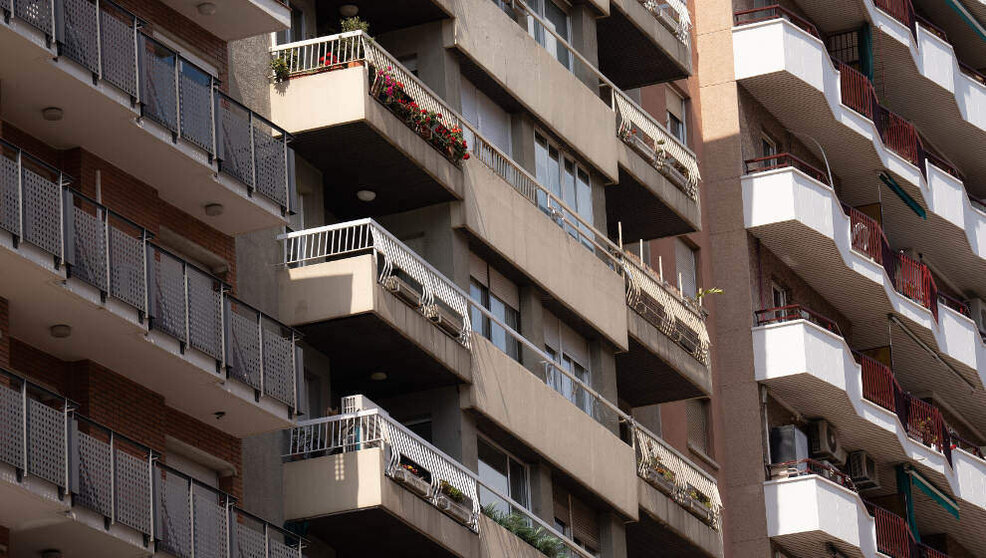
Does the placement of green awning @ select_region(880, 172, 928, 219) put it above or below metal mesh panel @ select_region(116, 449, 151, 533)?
above

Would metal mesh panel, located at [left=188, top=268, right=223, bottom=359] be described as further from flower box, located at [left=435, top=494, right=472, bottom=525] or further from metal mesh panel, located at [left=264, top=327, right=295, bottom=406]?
flower box, located at [left=435, top=494, right=472, bottom=525]

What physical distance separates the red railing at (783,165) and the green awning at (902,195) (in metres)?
2.31

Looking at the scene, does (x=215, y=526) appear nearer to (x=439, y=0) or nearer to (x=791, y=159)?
(x=439, y=0)

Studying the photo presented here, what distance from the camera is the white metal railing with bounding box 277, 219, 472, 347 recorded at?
32438 millimetres

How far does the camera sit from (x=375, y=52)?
1337 inches

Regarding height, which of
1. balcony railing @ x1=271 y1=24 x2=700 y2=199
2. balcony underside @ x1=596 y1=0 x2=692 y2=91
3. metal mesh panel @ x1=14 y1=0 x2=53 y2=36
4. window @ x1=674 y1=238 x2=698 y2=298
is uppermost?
balcony underside @ x1=596 y1=0 x2=692 y2=91

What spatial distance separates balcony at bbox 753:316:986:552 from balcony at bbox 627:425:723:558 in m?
6.79

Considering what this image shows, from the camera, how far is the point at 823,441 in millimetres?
49188

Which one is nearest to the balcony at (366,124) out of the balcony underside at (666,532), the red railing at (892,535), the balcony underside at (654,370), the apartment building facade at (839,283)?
the balcony underside at (654,370)

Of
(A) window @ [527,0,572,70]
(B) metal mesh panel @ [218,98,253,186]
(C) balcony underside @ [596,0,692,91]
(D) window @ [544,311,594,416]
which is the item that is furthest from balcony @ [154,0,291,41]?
(C) balcony underside @ [596,0,692,91]

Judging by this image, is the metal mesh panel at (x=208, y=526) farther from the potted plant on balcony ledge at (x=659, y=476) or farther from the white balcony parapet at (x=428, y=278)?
the potted plant on balcony ledge at (x=659, y=476)

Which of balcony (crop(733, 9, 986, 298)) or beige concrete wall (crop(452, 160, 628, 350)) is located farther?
balcony (crop(733, 9, 986, 298))

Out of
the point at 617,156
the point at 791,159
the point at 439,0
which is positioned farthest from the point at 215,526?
the point at 791,159

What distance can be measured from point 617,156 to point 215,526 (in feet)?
50.4
